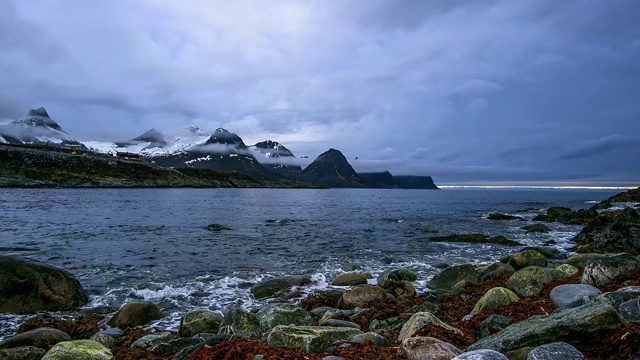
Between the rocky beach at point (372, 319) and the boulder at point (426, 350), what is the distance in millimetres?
18

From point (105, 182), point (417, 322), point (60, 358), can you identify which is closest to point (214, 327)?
point (60, 358)

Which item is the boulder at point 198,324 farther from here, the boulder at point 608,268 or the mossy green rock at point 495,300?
the boulder at point 608,268

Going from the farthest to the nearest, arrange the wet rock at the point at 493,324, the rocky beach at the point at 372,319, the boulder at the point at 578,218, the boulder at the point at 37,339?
the boulder at the point at 578,218 → the boulder at the point at 37,339 → the wet rock at the point at 493,324 → the rocky beach at the point at 372,319

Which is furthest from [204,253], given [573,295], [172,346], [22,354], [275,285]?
[573,295]

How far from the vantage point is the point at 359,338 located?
24.2 feet

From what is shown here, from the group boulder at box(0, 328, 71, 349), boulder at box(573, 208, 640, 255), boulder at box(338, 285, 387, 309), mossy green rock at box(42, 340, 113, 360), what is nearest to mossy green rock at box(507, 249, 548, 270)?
boulder at box(338, 285, 387, 309)

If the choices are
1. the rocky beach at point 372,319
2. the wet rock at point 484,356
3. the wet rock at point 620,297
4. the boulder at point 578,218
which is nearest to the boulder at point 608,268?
the rocky beach at point 372,319

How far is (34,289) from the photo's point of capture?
44.5 feet

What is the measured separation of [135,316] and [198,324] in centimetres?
299

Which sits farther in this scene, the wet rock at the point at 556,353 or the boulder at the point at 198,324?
the boulder at the point at 198,324

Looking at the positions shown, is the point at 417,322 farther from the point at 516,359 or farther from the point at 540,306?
the point at 540,306

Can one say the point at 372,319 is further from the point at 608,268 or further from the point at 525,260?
the point at 525,260

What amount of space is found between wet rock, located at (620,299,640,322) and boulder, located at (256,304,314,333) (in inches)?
297

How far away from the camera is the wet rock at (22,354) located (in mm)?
8305
